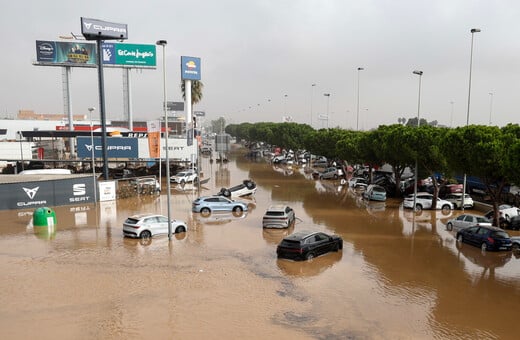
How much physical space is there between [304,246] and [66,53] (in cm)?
6380

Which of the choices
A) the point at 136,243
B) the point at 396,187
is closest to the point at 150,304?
the point at 136,243

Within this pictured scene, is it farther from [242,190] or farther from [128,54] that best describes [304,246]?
[128,54]

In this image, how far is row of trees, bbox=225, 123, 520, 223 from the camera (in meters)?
22.0

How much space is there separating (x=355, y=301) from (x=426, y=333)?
9.09 feet

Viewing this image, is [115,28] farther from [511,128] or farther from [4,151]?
[511,128]

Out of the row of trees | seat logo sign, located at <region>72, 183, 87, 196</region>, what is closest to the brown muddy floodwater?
the row of trees

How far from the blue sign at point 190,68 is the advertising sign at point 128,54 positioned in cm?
919

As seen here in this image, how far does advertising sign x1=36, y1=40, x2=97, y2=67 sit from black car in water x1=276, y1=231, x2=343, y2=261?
61.8 m

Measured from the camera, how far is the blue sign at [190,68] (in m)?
60.9

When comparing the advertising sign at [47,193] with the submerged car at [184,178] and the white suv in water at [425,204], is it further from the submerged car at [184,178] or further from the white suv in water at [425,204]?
the white suv in water at [425,204]

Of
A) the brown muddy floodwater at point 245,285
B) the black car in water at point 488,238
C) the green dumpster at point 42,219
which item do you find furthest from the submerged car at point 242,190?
the black car in water at point 488,238

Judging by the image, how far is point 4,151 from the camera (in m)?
58.0

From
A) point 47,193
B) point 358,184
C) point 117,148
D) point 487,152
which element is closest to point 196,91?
point 117,148

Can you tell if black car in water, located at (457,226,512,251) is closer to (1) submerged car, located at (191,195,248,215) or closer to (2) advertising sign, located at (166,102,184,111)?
(1) submerged car, located at (191,195,248,215)
